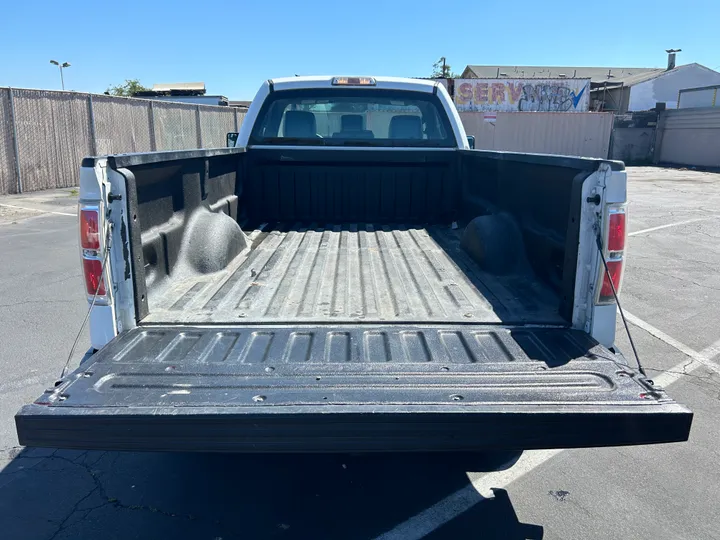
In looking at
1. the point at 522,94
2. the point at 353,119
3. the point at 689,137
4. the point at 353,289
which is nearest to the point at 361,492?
the point at 353,289

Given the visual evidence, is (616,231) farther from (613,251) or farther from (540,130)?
(540,130)

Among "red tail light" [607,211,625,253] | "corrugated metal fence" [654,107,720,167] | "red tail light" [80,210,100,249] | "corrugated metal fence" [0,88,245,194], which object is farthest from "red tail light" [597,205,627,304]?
"corrugated metal fence" [654,107,720,167]

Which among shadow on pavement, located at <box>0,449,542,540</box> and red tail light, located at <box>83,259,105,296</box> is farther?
shadow on pavement, located at <box>0,449,542,540</box>

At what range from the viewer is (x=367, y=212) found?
17.7 feet

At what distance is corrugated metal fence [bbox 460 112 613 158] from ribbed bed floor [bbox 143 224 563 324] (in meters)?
24.4

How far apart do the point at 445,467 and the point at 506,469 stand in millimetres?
355

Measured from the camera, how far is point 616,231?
102 inches

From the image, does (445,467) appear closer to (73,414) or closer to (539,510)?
(539,510)

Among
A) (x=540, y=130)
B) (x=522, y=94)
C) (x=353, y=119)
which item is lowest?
(x=353, y=119)

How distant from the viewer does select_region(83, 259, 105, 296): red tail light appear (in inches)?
102

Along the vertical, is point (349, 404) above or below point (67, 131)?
below

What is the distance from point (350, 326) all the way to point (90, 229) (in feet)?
4.12

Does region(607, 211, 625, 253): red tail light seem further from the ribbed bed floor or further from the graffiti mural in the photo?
the graffiti mural

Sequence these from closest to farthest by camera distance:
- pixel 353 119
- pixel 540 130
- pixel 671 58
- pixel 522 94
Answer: pixel 353 119, pixel 540 130, pixel 522 94, pixel 671 58
